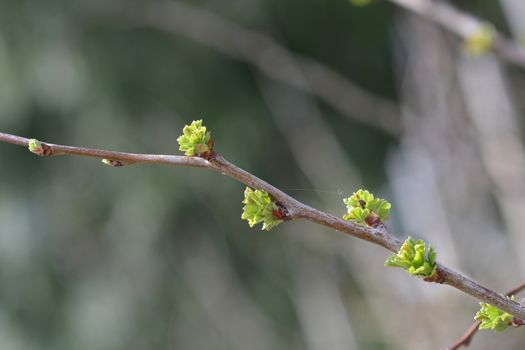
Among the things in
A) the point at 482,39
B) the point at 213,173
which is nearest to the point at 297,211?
the point at 482,39

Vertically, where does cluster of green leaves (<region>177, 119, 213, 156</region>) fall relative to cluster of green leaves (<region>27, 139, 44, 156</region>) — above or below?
above

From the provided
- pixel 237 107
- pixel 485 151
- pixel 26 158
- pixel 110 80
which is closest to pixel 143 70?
pixel 110 80

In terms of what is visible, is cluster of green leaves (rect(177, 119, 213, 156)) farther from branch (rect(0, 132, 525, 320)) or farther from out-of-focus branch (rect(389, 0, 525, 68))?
out-of-focus branch (rect(389, 0, 525, 68))

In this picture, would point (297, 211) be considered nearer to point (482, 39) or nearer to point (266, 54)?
point (482, 39)

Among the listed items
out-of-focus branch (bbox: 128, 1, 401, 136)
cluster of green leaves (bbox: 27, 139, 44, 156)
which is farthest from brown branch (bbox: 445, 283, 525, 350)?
out-of-focus branch (bbox: 128, 1, 401, 136)

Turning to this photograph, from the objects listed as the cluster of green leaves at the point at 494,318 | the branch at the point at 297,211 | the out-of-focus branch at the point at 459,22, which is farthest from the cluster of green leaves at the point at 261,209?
the out-of-focus branch at the point at 459,22

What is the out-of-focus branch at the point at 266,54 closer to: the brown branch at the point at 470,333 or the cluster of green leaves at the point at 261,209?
the brown branch at the point at 470,333
